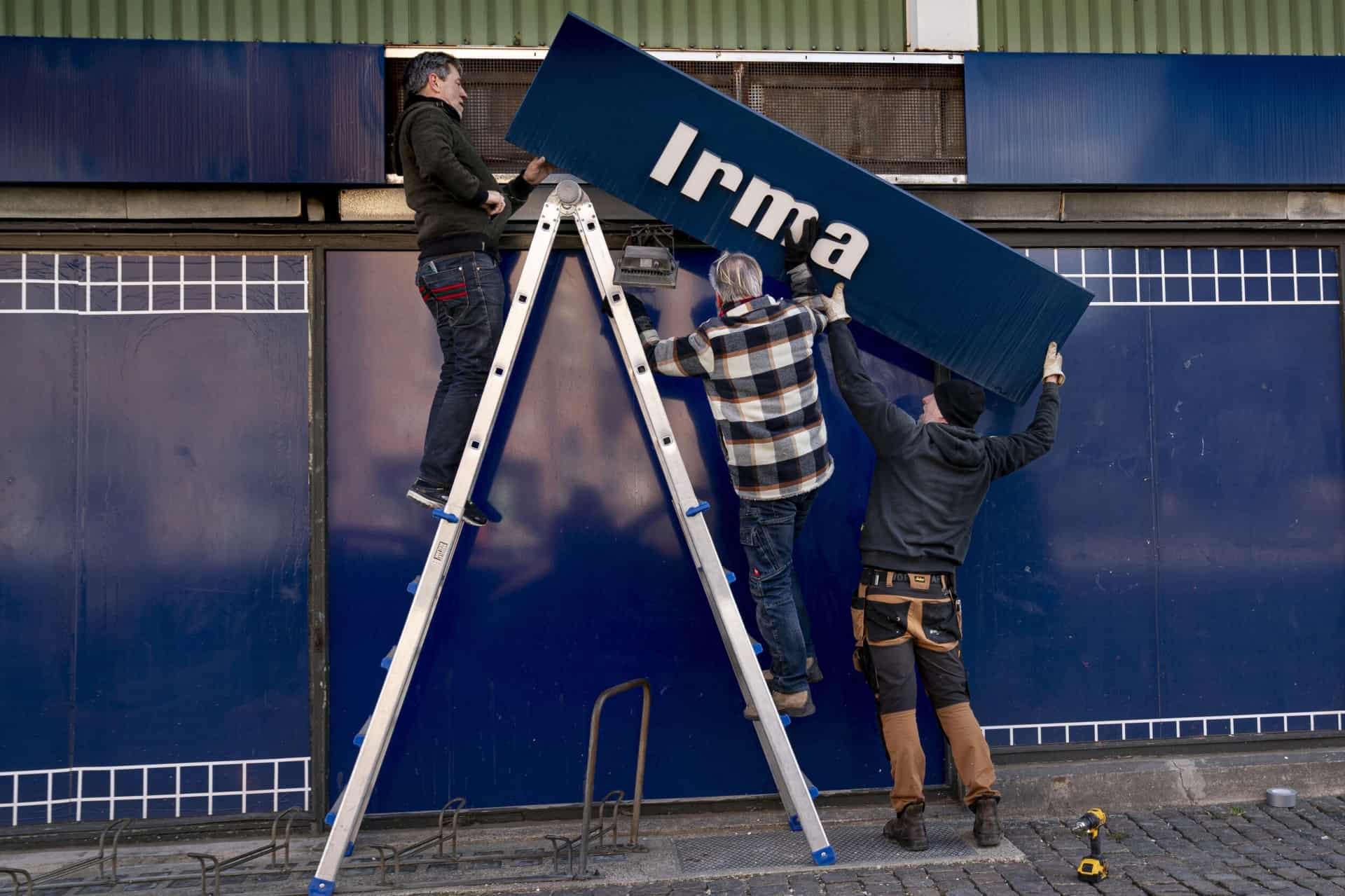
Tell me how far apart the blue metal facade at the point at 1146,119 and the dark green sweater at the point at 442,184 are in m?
2.14

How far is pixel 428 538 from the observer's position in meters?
4.60

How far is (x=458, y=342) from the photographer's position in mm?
4223

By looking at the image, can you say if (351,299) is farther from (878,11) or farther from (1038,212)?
(1038,212)

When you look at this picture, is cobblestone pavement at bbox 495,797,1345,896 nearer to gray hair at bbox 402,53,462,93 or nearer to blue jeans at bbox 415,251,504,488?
blue jeans at bbox 415,251,504,488

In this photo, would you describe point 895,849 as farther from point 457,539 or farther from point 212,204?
point 212,204

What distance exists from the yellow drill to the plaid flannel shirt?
1.54 m

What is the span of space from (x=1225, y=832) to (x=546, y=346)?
340 cm

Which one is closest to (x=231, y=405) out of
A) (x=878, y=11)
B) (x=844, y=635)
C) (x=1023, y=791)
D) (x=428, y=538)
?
(x=428, y=538)

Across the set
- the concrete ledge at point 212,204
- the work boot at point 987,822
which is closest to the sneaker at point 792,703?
the work boot at point 987,822

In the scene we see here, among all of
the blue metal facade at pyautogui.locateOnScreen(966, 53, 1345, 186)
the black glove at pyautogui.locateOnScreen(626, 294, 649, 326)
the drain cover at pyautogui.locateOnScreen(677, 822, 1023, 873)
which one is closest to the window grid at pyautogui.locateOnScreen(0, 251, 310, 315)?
the black glove at pyautogui.locateOnScreen(626, 294, 649, 326)

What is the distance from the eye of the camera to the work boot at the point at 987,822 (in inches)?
166

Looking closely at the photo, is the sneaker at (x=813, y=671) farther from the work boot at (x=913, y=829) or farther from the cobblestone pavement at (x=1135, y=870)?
the cobblestone pavement at (x=1135, y=870)

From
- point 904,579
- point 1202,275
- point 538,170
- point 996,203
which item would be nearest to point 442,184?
point 538,170

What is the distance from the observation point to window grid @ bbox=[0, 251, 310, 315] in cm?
457
